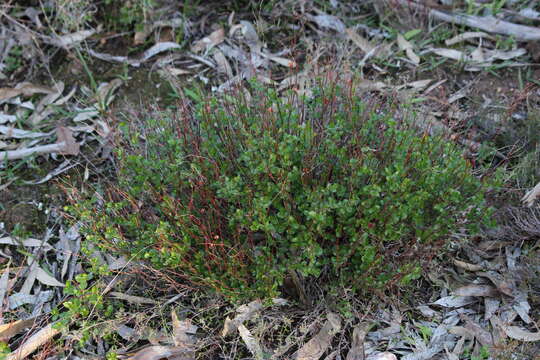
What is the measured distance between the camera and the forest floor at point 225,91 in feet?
9.09

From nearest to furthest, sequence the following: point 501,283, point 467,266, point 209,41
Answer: point 501,283 → point 467,266 → point 209,41

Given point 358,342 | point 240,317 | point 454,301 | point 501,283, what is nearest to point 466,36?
point 501,283

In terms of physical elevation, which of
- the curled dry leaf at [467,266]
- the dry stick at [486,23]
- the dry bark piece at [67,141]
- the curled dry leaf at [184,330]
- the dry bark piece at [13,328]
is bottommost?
the dry bark piece at [13,328]

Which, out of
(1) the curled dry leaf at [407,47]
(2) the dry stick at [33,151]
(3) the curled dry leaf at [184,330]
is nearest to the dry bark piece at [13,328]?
(3) the curled dry leaf at [184,330]

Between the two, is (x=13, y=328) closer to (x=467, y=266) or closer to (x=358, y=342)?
(x=358, y=342)

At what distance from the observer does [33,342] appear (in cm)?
285

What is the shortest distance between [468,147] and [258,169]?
1464 mm

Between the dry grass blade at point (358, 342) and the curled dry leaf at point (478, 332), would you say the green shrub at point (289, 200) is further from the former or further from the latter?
the curled dry leaf at point (478, 332)

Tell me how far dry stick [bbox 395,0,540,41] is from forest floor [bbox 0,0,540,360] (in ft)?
0.04

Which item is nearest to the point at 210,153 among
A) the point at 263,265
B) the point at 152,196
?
the point at 152,196

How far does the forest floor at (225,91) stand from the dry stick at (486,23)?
0.04ft

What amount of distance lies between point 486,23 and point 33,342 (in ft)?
11.7

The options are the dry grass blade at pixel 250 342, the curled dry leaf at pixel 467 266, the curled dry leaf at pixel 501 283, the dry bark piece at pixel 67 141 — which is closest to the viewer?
the dry grass blade at pixel 250 342

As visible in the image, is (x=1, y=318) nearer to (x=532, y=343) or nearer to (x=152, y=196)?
(x=152, y=196)
